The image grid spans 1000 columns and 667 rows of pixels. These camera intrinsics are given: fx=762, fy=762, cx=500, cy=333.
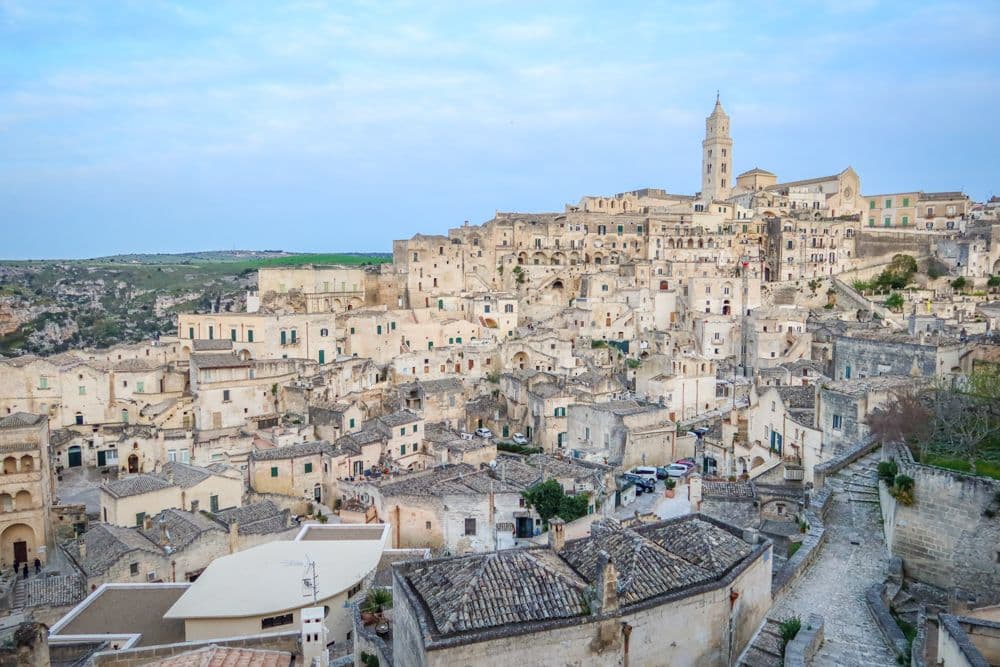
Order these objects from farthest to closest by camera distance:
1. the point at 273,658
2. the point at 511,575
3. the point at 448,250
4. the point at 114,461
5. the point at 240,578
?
the point at 448,250, the point at 114,461, the point at 240,578, the point at 273,658, the point at 511,575

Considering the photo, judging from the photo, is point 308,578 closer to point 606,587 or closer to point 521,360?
point 606,587

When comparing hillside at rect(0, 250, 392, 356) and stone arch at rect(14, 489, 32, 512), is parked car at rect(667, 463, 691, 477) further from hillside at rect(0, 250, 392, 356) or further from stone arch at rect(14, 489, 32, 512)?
hillside at rect(0, 250, 392, 356)

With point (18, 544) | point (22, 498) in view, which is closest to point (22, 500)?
point (22, 498)

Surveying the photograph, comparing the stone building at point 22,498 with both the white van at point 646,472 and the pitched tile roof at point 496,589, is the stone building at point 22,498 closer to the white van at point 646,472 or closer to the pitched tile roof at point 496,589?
the pitched tile roof at point 496,589

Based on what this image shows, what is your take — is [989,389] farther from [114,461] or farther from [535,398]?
[114,461]

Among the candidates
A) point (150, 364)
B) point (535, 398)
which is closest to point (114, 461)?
point (150, 364)
